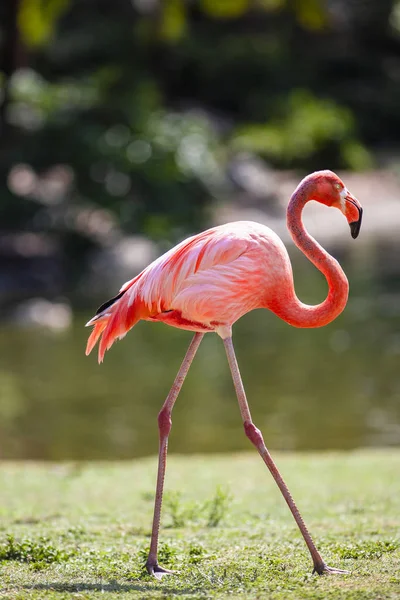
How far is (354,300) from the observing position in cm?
1653

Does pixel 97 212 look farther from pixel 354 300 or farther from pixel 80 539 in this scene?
pixel 80 539

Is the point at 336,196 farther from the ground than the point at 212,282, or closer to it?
farther from the ground

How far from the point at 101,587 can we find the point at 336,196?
207 centimetres

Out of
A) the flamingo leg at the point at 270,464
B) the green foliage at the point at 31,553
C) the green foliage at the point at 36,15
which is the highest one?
the green foliage at the point at 36,15

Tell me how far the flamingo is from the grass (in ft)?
1.35

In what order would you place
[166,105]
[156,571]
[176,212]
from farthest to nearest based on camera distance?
1. [166,105]
2. [176,212]
3. [156,571]

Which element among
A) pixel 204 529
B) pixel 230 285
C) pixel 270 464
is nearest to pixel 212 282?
pixel 230 285

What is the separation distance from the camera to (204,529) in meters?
5.75

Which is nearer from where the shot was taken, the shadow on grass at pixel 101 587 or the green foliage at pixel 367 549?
the shadow on grass at pixel 101 587

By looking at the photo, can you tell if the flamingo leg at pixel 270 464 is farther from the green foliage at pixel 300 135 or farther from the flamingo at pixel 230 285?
the green foliage at pixel 300 135

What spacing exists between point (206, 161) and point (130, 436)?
28.1 ft

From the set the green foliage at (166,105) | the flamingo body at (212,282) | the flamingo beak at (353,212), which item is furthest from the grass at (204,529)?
the green foliage at (166,105)

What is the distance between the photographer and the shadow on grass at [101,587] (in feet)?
13.3

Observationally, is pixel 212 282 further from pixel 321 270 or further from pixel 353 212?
pixel 353 212
